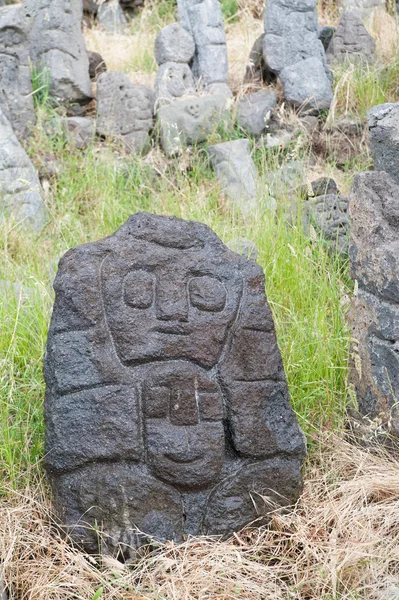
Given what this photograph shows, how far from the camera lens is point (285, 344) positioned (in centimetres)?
279

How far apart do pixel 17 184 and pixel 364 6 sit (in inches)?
156

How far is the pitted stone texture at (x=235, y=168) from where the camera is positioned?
442 centimetres

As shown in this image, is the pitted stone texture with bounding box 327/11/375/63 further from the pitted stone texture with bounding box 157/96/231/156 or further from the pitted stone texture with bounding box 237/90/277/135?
the pitted stone texture with bounding box 157/96/231/156

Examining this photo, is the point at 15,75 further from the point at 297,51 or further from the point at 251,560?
the point at 251,560

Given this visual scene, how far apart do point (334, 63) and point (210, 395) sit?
435 centimetres

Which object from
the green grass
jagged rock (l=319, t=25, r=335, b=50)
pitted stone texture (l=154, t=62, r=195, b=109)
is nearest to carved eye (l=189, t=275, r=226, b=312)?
the green grass

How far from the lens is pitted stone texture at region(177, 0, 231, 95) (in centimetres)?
571

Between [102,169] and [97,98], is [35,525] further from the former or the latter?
[97,98]

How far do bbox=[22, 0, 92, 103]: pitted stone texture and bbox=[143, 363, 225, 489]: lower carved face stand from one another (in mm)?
3668

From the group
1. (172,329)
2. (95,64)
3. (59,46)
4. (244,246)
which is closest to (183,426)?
(172,329)

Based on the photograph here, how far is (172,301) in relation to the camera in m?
2.19

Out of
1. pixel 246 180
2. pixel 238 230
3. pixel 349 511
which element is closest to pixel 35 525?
pixel 349 511

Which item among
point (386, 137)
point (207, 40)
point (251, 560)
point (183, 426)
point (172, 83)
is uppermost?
point (386, 137)

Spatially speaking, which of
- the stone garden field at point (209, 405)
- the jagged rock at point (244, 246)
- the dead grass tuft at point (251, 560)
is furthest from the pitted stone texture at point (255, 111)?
the dead grass tuft at point (251, 560)
